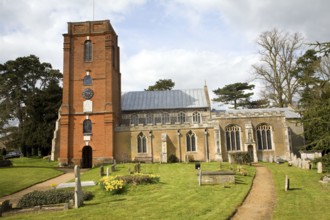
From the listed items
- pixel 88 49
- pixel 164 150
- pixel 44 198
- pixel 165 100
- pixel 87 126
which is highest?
pixel 88 49

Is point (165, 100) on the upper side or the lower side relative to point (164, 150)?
upper

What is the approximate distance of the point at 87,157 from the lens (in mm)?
36875

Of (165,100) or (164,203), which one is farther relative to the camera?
(165,100)

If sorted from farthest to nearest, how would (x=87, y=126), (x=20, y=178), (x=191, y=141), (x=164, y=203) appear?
1. (x=87, y=126)
2. (x=191, y=141)
3. (x=20, y=178)
4. (x=164, y=203)

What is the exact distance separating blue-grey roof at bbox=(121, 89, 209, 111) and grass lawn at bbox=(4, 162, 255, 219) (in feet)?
77.4

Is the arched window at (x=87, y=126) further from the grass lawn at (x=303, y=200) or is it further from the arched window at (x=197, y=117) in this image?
the grass lawn at (x=303, y=200)

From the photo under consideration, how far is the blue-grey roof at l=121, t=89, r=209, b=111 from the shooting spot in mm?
42031

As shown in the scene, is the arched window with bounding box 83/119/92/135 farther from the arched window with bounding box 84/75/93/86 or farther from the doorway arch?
the arched window with bounding box 84/75/93/86

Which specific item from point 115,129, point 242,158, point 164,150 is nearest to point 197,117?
point 164,150

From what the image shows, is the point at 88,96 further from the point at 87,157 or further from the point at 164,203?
the point at 164,203

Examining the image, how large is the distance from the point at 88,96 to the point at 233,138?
61.7ft

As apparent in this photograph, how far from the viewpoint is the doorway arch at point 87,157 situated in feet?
120

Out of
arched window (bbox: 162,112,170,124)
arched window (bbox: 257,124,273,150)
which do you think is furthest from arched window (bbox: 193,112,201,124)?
arched window (bbox: 257,124,273,150)

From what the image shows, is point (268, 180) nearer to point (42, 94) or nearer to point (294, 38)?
point (294, 38)
